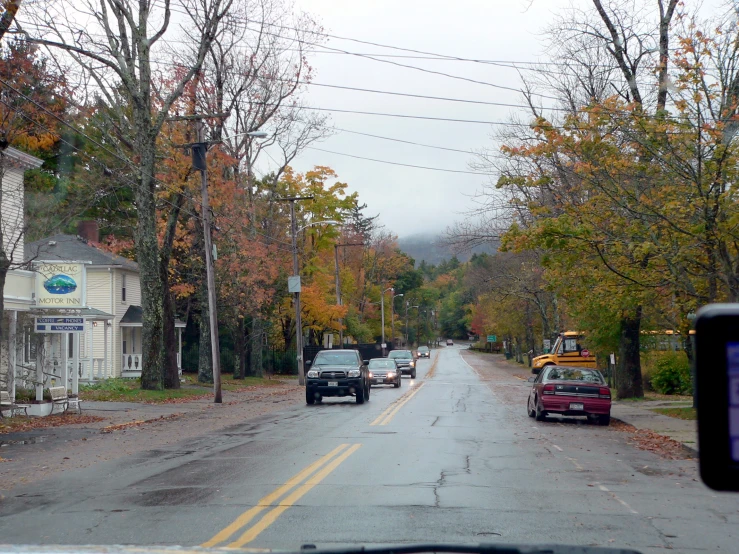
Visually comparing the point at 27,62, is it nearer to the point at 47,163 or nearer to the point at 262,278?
the point at 262,278

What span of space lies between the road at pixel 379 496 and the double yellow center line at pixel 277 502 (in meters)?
0.02

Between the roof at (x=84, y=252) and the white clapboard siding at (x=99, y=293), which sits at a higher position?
the roof at (x=84, y=252)

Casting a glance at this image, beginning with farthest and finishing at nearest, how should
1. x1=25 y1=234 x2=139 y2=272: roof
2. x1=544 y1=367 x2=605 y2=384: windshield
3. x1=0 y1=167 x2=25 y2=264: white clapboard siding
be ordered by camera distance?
x1=25 y1=234 x2=139 y2=272: roof, x1=0 y1=167 x2=25 y2=264: white clapboard siding, x1=544 y1=367 x2=605 y2=384: windshield

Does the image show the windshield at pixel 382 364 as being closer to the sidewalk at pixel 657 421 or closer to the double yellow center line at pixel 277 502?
the sidewalk at pixel 657 421

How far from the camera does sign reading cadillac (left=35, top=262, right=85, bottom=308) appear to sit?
2328cm

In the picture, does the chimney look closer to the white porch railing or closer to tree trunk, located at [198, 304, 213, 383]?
the white porch railing

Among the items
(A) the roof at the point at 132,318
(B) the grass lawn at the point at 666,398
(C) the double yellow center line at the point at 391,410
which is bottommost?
(B) the grass lawn at the point at 666,398

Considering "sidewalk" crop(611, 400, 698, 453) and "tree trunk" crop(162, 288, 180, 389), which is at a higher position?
"tree trunk" crop(162, 288, 180, 389)

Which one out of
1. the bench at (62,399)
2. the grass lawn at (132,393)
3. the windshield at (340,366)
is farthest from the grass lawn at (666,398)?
the bench at (62,399)

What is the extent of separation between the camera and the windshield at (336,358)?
2908 cm

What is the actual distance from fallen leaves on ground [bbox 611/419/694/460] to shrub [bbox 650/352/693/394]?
13.0 metres

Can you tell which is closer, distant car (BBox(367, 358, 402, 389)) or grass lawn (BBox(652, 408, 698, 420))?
grass lawn (BBox(652, 408, 698, 420))

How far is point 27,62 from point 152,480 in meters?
14.4

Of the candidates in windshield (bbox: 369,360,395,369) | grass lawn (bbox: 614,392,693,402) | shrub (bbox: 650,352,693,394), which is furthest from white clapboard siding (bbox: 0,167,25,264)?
shrub (bbox: 650,352,693,394)
